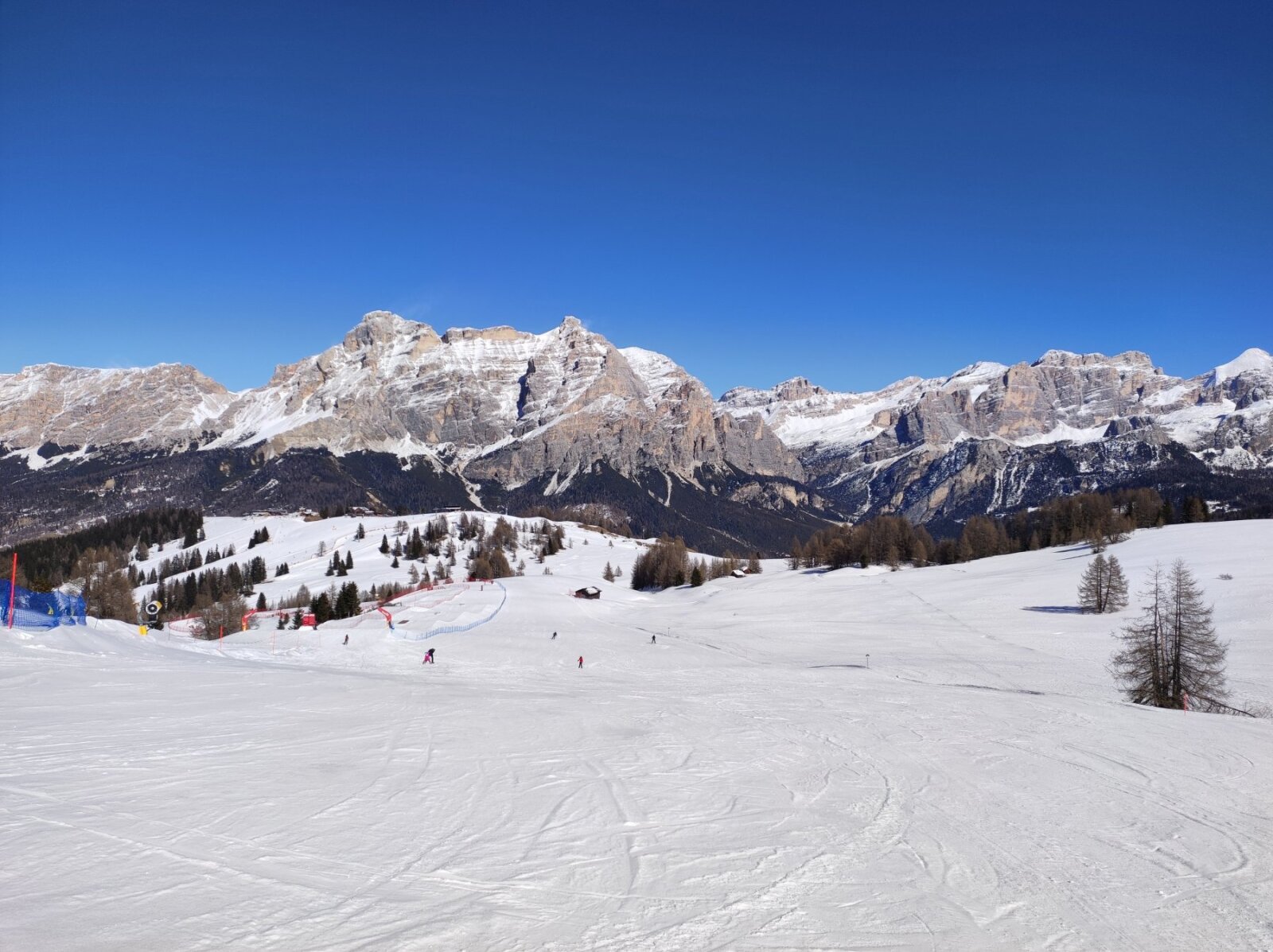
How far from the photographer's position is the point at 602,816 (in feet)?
37.7

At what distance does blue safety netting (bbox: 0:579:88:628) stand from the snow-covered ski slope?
13.2ft

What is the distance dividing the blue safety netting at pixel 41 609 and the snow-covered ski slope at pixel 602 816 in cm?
402

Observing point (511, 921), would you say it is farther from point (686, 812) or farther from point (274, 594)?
point (274, 594)

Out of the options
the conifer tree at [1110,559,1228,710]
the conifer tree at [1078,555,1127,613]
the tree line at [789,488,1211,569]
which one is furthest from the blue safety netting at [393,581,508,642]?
the tree line at [789,488,1211,569]

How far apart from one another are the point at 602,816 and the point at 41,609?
37.1m

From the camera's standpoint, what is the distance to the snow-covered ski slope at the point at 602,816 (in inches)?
306

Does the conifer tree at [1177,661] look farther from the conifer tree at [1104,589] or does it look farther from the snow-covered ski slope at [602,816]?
the conifer tree at [1104,589]

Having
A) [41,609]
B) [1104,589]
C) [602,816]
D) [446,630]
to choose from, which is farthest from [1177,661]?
[446,630]

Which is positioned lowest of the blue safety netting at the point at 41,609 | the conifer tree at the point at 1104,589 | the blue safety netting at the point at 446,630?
the blue safety netting at the point at 446,630

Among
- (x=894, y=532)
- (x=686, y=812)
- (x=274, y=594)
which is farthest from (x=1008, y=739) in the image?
(x=274, y=594)

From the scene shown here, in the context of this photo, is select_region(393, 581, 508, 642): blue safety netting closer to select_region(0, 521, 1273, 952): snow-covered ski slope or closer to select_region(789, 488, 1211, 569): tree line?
select_region(0, 521, 1273, 952): snow-covered ski slope

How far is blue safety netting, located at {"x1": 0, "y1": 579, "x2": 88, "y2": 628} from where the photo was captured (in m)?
31.1

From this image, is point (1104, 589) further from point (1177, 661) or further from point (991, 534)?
point (991, 534)

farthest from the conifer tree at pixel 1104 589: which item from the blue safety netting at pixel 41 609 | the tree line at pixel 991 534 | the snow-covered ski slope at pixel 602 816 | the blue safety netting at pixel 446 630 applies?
the blue safety netting at pixel 41 609
